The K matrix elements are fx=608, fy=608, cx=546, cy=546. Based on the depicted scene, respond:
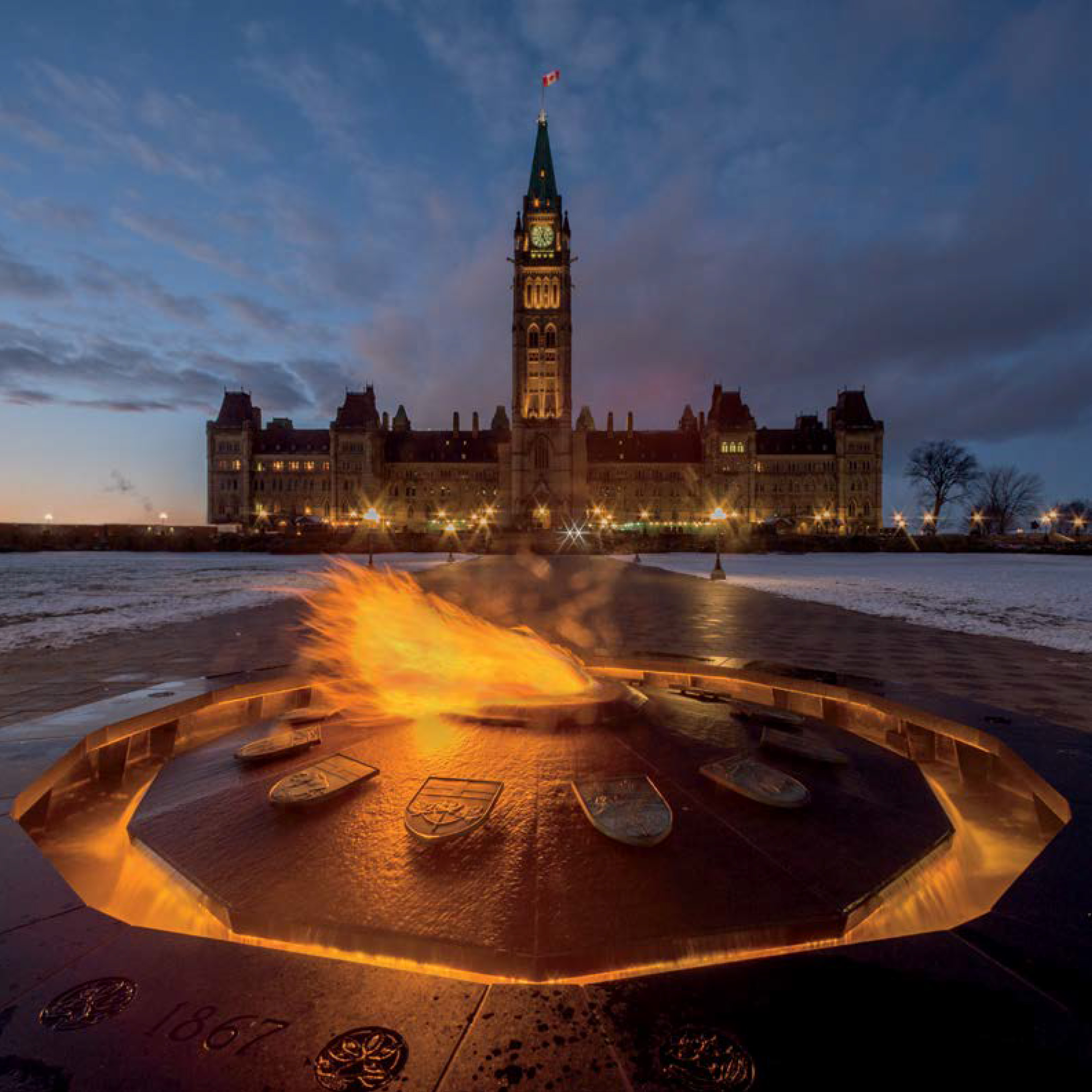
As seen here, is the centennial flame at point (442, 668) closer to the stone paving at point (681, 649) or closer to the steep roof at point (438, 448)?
the stone paving at point (681, 649)

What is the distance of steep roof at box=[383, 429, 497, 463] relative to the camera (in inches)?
4215

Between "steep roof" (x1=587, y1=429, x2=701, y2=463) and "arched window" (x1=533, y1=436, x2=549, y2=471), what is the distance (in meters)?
13.2

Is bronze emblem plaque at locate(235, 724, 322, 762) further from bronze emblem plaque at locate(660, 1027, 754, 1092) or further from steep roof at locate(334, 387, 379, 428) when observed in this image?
steep roof at locate(334, 387, 379, 428)

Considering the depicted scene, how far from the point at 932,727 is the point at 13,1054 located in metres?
4.56

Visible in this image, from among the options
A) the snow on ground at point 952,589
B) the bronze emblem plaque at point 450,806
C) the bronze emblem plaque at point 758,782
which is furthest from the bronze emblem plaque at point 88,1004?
the snow on ground at point 952,589

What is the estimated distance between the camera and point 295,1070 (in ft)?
4.59

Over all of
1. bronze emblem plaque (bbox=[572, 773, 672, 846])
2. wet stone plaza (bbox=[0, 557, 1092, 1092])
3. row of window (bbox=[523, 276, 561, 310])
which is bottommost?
wet stone plaza (bbox=[0, 557, 1092, 1092])

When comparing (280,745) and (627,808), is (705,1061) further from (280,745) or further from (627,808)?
(280,745)

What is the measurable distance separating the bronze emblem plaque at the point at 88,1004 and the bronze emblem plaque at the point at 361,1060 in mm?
593

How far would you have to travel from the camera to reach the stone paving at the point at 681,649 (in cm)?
575

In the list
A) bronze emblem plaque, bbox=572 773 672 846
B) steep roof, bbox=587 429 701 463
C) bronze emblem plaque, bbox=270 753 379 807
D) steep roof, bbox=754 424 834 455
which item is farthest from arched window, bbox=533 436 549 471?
bronze emblem plaque, bbox=572 773 672 846

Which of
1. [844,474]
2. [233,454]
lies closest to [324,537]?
[233,454]

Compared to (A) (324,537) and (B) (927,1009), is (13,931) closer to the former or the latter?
(B) (927,1009)

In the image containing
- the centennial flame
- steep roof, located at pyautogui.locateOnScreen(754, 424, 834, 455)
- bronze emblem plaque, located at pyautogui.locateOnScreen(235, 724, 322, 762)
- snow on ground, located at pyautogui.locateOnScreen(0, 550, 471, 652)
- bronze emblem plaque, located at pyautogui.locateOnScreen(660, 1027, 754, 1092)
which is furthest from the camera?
steep roof, located at pyautogui.locateOnScreen(754, 424, 834, 455)
